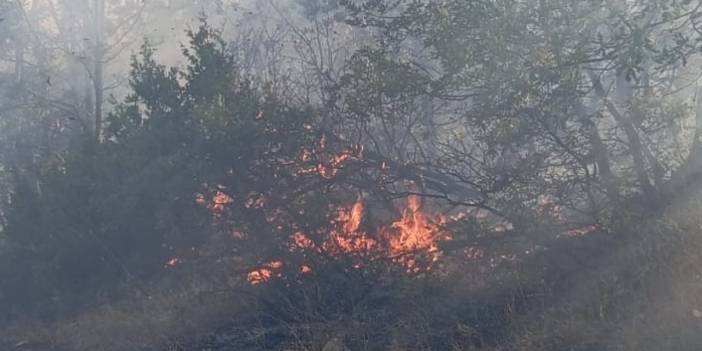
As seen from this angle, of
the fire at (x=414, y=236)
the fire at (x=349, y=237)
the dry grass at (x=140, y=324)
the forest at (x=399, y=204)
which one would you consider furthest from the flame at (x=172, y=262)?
the fire at (x=414, y=236)

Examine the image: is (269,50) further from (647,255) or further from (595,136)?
(647,255)

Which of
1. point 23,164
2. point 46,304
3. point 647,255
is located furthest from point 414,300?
point 23,164

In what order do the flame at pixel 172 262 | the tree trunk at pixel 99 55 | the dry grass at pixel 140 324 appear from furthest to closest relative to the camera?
the tree trunk at pixel 99 55
the flame at pixel 172 262
the dry grass at pixel 140 324

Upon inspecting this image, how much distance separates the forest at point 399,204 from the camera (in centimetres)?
988

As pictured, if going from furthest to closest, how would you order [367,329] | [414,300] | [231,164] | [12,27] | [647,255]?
1. [12,27]
2. [231,164]
3. [414,300]
4. [367,329]
5. [647,255]

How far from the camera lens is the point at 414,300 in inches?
443

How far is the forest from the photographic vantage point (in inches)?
389

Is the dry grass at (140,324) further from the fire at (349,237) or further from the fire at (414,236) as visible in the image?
the fire at (414,236)

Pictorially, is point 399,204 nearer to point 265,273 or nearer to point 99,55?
point 265,273

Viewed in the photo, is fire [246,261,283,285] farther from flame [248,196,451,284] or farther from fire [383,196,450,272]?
fire [383,196,450,272]

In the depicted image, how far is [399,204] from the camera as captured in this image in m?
14.1

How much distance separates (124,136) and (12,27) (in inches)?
548

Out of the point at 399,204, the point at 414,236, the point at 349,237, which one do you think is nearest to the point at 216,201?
the point at 349,237

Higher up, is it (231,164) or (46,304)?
(231,164)
